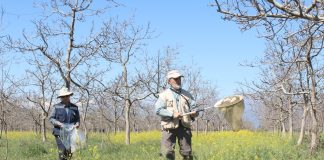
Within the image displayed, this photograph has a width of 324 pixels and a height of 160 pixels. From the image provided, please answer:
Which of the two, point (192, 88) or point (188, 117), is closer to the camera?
point (188, 117)

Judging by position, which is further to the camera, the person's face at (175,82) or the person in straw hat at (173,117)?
the person's face at (175,82)

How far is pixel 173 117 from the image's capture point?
6.74m

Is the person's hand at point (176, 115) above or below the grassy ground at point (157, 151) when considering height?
above

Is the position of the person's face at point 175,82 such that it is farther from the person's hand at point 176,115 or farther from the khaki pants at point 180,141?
the khaki pants at point 180,141

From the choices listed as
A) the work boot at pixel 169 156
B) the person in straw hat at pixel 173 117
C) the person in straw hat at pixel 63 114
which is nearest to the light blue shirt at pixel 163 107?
the person in straw hat at pixel 173 117

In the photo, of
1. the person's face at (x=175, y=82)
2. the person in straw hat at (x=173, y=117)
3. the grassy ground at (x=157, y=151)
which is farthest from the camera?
the grassy ground at (x=157, y=151)

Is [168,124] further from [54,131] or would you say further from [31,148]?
[31,148]

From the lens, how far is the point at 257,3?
4293 millimetres

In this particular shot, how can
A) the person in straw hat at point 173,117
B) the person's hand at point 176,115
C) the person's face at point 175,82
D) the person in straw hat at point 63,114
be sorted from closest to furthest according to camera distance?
the person's hand at point 176,115 → the person in straw hat at point 173,117 → the person's face at point 175,82 → the person in straw hat at point 63,114

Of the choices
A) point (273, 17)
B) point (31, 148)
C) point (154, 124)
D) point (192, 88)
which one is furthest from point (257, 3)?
point (154, 124)

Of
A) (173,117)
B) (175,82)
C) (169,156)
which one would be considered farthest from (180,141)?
(175,82)

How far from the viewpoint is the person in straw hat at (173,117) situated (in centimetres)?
684

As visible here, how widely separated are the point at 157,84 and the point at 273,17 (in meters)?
20.0

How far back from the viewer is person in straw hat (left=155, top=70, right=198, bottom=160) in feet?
22.4
